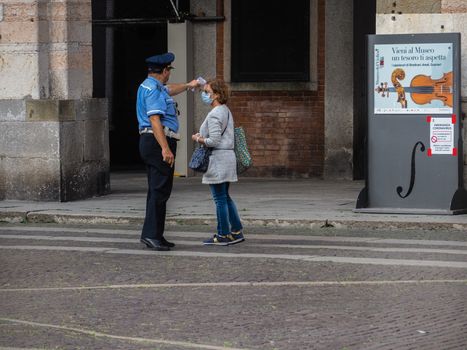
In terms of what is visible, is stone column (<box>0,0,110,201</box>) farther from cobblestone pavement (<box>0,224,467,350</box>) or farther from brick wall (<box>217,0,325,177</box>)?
brick wall (<box>217,0,325,177</box>)

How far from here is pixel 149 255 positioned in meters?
12.4

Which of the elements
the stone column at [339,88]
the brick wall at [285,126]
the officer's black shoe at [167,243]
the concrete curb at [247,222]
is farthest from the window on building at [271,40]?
the officer's black shoe at [167,243]

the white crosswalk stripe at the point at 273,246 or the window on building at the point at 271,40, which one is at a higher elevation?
the window on building at the point at 271,40

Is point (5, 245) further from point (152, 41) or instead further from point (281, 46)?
point (152, 41)

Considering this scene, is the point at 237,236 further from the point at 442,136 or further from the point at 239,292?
the point at 442,136

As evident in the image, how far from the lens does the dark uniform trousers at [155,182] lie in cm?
1266

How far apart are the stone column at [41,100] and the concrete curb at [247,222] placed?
55.8 inches

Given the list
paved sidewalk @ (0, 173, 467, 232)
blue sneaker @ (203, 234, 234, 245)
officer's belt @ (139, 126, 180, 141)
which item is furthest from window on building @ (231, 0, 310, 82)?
officer's belt @ (139, 126, 180, 141)

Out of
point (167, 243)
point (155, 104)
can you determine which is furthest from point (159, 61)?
point (167, 243)

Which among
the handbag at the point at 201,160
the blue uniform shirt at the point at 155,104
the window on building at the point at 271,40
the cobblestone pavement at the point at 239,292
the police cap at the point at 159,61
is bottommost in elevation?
the cobblestone pavement at the point at 239,292

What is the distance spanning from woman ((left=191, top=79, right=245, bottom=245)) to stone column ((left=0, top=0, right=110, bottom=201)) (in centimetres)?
485

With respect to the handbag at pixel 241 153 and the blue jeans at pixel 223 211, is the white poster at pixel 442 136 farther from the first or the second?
the blue jeans at pixel 223 211

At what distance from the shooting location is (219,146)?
13.0 m

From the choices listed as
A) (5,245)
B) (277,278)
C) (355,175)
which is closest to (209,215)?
(5,245)
